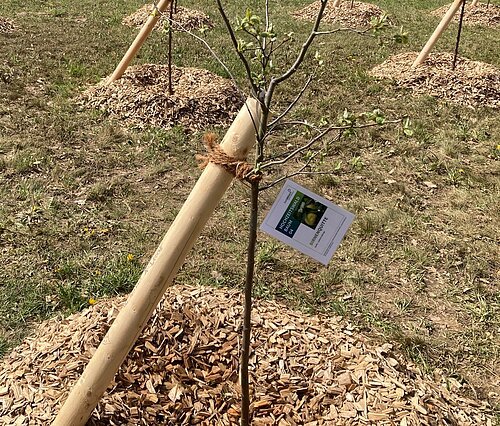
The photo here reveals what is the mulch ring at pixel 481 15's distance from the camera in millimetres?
12195

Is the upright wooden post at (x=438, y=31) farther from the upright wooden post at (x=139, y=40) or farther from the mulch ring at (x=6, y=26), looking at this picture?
the mulch ring at (x=6, y=26)

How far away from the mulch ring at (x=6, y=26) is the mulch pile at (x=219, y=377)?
7.00m


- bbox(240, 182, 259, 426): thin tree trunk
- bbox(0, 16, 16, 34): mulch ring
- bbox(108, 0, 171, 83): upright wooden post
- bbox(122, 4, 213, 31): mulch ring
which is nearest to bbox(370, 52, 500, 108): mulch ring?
bbox(108, 0, 171, 83): upright wooden post

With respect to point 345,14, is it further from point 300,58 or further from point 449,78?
point 300,58

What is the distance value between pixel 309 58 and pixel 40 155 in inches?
189

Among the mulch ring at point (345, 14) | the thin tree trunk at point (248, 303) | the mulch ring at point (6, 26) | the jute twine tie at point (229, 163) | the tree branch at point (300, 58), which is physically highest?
the mulch ring at point (345, 14)

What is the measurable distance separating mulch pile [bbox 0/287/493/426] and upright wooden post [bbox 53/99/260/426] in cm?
25

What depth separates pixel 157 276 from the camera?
2.08 metres

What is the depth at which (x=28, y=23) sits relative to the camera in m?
9.17

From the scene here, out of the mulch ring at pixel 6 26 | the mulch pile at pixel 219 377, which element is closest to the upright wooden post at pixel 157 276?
the mulch pile at pixel 219 377

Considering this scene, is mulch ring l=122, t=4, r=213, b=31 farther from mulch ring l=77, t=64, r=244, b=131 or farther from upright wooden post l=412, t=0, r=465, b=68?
upright wooden post l=412, t=0, r=465, b=68

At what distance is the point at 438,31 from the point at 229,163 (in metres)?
6.81

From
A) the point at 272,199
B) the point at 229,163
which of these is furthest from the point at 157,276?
the point at 272,199

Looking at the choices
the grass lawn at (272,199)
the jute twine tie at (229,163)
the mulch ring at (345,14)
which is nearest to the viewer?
the jute twine tie at (229,163)
